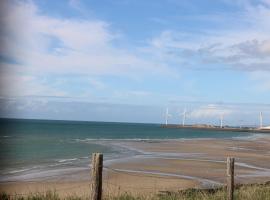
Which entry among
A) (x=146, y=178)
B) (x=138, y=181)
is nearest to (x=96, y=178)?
(x=138, y=181)

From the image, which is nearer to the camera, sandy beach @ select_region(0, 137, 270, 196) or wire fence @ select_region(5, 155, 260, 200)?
sandy beach @ select_region(0, 137, 270, 196)

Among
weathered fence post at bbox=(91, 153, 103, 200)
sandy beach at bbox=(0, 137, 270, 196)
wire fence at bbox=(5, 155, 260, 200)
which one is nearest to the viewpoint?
weathered fence post at bbox=(91, 153, 103, 200)

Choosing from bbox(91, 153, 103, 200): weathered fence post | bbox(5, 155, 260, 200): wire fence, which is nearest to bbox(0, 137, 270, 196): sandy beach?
bbox(5, 155, 260, 200): wire fence

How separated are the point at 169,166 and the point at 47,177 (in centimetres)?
916

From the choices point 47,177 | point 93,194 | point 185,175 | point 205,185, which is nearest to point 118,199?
point 93,194

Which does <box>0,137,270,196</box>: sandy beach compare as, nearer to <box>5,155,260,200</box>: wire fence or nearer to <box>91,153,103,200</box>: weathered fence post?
<box>5,155,260,200</box>: wire fence

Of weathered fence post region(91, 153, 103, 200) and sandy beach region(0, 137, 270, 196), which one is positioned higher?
weathered fence post region(91, 153, 103, 200)

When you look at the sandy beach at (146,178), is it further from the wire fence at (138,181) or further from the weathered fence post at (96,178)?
the weathered fence post at (96,178)

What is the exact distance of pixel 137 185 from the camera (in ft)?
66.7

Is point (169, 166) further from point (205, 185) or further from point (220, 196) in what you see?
point (220, 196)

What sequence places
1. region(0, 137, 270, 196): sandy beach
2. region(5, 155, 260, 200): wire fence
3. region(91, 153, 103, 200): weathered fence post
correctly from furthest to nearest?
1. region(5, 155, 260, 200): wire fence
2. region(0, 137, 270, 196): sandy beach
3. region(91, 153, 103, 200): weathered fence post

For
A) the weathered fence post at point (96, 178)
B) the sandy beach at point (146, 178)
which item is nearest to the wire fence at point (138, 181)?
the sandy beach at point (146, 178)

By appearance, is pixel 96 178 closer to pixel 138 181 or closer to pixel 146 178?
pixel 138 181

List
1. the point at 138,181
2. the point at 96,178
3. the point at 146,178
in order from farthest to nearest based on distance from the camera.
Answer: the point at 146,178 < the point at 138,181 < the point at 96,178
